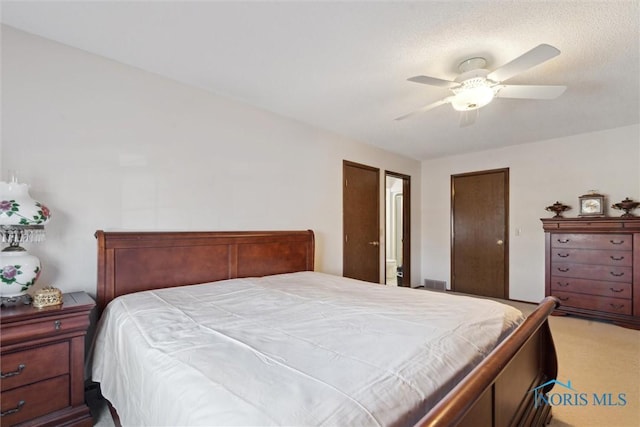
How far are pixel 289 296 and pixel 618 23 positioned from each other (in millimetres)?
2575

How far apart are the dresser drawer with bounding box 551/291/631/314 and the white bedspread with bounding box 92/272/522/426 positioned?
282 centimetres

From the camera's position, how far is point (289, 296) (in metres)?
1.99

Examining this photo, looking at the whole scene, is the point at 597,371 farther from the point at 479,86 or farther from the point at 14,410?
the point at 14,410

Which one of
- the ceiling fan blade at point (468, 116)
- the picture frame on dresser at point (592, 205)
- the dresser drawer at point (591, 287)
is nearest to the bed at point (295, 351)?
the ceiling fan blade at point (468, 116)

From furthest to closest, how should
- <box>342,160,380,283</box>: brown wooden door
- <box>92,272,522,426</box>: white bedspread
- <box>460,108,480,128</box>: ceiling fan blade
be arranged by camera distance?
<box>342,160,380,283</box>: brown wooden door, <box>460,108,480,128</box>: ceiling fan blade, <box>92,272,522,426</box>: white bedspread

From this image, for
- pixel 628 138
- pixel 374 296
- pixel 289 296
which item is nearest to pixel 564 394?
pixel 374 296

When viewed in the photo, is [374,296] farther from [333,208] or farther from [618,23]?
[618,23]

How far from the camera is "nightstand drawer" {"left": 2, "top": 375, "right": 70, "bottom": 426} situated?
1.48 metres

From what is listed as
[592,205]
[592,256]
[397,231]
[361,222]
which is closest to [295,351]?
[361,222]

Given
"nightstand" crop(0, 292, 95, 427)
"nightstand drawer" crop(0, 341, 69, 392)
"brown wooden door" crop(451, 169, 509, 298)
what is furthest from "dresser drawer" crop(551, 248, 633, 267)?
"nightstand drawer" crop(0, 341, 69, 392)

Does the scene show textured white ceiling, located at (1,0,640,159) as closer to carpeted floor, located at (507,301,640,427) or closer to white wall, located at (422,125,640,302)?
white wall, located at (422,125,640,302)

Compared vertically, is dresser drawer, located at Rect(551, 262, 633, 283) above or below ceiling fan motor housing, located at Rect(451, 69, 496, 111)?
below

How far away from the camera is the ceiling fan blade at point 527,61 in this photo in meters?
1.55

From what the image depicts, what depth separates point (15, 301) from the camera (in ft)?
5.43
